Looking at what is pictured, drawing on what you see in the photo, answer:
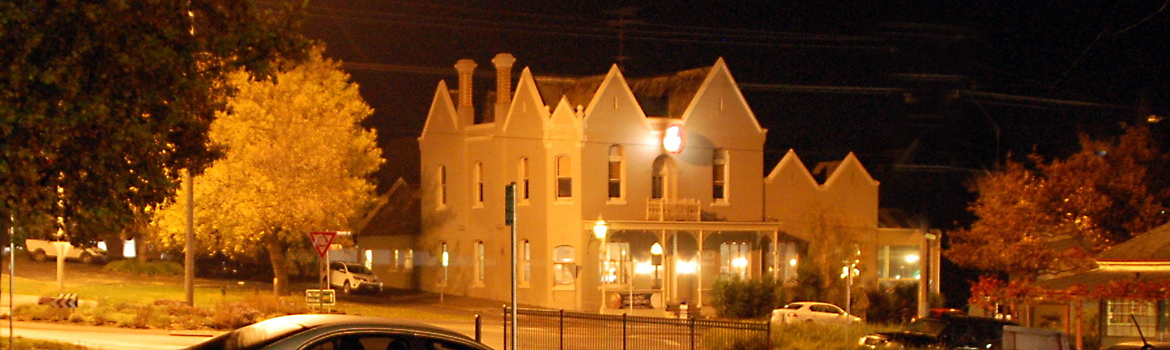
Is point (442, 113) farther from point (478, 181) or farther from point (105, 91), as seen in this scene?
point (105, 91)

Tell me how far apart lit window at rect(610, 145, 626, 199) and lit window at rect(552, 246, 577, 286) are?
271cm

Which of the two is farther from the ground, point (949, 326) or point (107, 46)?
point (107, 46)

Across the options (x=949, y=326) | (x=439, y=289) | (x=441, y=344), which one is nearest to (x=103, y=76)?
(x=441, y=344)

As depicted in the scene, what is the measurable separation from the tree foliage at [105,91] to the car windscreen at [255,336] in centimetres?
388

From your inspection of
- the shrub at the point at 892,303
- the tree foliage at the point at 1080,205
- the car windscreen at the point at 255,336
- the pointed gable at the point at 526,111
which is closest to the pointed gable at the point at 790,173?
the shrub at the point at 892,303

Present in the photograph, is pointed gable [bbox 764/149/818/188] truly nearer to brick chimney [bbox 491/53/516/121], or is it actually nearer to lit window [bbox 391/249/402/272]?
brick chimney [bbox 491/53/516/121]

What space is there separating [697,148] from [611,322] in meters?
22.7

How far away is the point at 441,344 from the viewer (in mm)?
9766

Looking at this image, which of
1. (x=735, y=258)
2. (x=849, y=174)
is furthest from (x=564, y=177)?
(x=849, y=174)

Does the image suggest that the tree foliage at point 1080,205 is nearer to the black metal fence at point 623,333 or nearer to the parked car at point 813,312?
the parked car at point 813,312

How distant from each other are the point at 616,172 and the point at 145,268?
2238cm

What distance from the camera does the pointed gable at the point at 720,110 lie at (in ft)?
141

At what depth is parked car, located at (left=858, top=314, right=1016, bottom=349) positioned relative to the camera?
75.3 ft

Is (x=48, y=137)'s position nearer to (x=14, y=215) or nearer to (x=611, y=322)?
(x=14, y=215)
